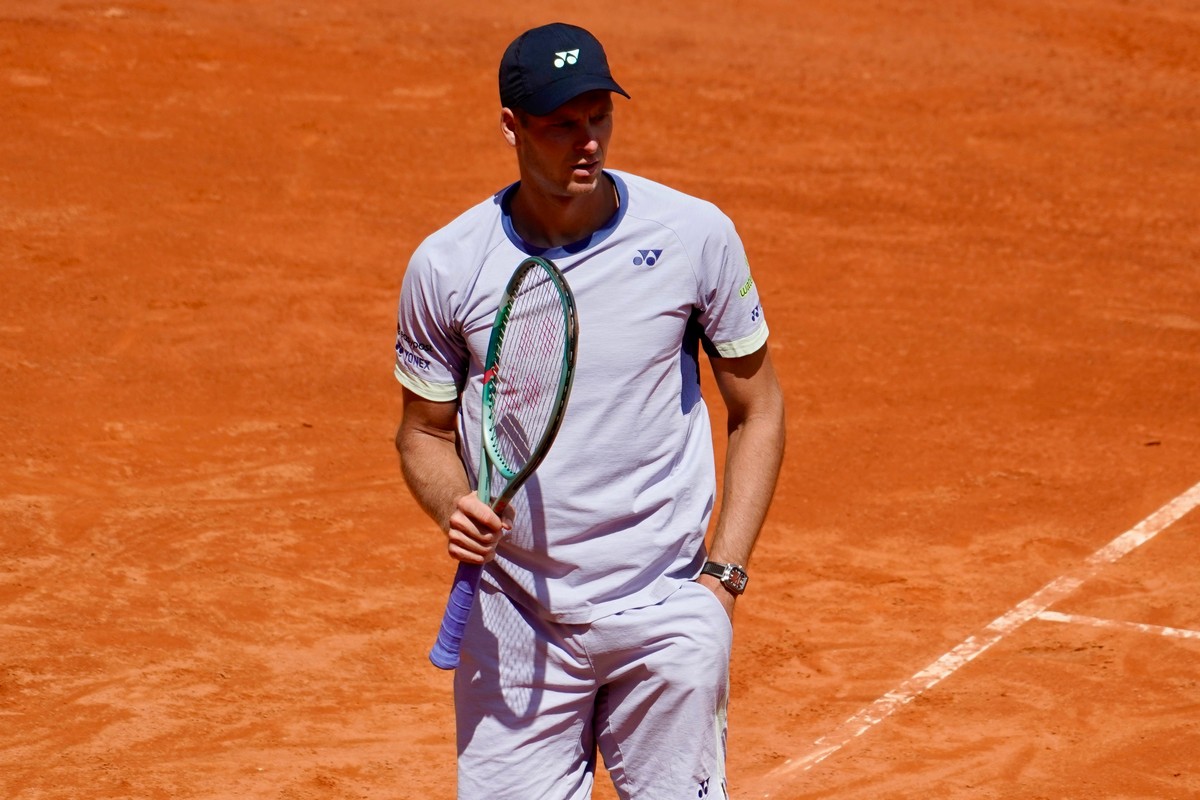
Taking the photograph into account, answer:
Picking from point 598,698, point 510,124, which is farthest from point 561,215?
point 598,698

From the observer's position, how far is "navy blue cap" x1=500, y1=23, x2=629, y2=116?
150 inches

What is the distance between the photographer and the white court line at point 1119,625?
25.5 ft

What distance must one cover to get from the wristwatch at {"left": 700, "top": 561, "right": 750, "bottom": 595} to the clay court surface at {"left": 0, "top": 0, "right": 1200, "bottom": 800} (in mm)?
2739

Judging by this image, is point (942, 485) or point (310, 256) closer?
point (942, 485)

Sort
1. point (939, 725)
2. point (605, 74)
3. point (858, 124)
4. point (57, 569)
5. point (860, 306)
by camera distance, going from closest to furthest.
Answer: point (605, 74) → point (939, 725) → point (57, 569) → point (860, 306) → point (858, 124)

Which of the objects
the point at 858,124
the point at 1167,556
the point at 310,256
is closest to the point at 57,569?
the point at 310,256

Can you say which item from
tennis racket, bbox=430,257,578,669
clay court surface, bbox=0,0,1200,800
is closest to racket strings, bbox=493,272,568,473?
tennis racket, bbox=430,257,578,669

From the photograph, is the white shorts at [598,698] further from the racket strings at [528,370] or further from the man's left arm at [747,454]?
the racket strings at [528,370]

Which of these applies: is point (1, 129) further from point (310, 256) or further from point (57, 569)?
point (57, 569)

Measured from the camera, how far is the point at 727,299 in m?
4.00

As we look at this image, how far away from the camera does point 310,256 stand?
41.6 feet

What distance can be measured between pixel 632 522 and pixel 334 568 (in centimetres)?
482

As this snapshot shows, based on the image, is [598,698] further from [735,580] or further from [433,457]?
[433,457]

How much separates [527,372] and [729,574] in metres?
0.70
